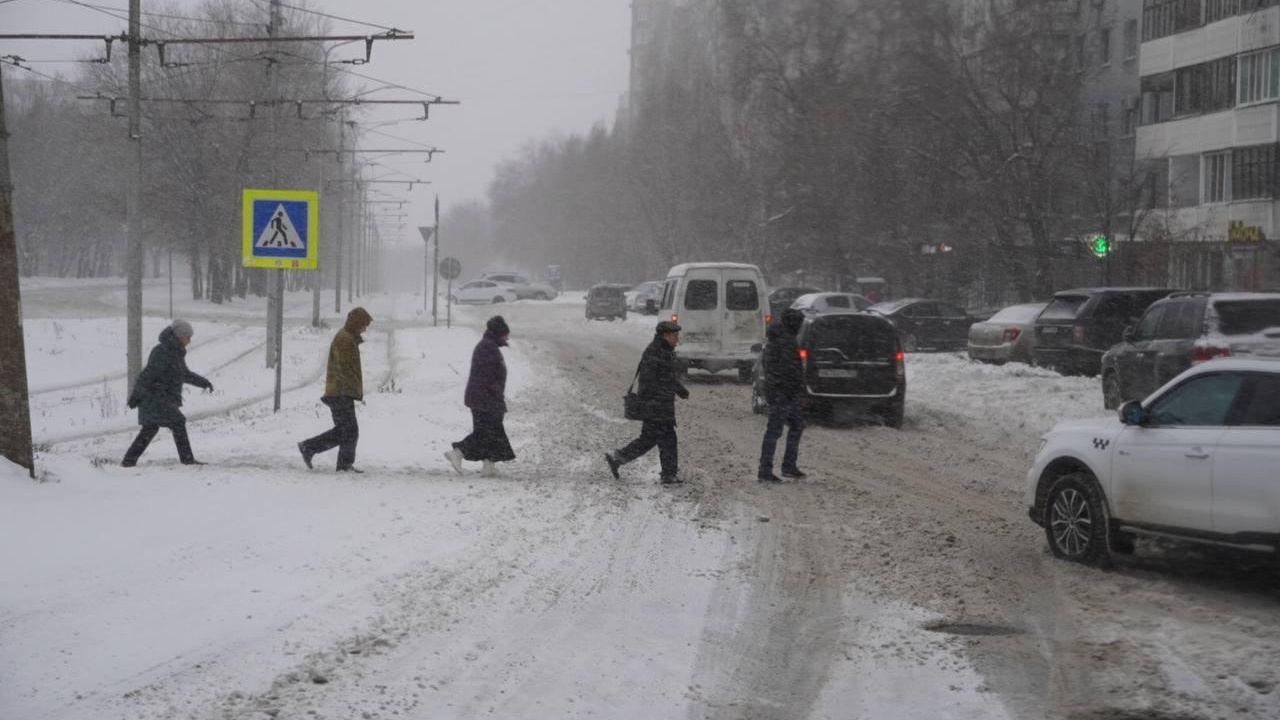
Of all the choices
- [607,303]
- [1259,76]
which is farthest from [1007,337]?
[607,303]

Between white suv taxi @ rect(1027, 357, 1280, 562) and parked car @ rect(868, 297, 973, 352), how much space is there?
28.3 meters

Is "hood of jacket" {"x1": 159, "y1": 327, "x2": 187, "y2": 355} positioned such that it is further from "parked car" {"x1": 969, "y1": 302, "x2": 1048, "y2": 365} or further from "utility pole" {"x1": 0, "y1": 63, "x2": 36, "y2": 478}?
"parked car" {"x1": 969, "y1": 302, "x2": 1048, "y2": 365}

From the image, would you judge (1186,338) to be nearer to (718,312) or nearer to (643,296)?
(718,312)

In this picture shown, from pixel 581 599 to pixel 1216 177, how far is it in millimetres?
38600

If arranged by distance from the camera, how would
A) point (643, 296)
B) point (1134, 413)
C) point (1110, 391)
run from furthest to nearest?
1. point (643, 296)
2. point (1110, 391)
3. point (1134, 413)

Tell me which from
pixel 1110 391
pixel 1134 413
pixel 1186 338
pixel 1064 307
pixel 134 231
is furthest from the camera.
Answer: pixel 1064 307

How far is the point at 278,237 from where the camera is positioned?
18234 millimetres

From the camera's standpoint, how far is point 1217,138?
134ft

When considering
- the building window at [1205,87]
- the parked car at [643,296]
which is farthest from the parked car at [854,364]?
the parked car at [643,296]

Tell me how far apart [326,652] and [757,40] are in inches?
1743

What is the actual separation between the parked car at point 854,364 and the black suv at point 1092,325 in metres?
6.01

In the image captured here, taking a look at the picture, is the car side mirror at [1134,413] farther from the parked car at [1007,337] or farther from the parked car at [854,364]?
the parked car at [1007,337]

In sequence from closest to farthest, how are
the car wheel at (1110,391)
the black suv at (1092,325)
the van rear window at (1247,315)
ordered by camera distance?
the van rear window at (1247,315) < the car wheel at (1110,391) < the black suv at (1092,325)

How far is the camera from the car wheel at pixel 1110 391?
19344 millimetres
